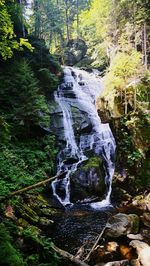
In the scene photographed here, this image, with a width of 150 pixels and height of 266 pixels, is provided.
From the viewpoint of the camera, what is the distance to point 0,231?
15.4 ft

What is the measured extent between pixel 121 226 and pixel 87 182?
5057 millimetres

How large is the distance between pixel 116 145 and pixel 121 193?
3.11m

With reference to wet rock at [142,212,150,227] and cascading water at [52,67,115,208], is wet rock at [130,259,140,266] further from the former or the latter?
cascading water at [52,67,115,208]

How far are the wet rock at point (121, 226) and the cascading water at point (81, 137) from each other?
3.30m

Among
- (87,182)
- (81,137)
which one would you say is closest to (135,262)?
(87,182)

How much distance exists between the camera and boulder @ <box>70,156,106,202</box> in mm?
13875

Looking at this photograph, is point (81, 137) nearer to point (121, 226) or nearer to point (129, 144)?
point (129, 144)

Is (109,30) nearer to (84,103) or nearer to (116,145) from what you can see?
(84,103)

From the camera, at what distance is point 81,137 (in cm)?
1789

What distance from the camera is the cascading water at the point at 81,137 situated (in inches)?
Answer: 577

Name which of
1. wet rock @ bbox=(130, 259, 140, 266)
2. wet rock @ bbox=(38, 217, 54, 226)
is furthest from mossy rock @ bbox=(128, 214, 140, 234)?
wet rock @ bbox=(38, 217, 54, 226)

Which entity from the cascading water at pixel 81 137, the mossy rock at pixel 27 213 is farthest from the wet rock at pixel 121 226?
the cascading water at pixel 81 137

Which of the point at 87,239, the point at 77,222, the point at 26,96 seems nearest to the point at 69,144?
the point at 26,96

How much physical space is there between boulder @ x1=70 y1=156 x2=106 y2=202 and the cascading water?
0.38 metres
